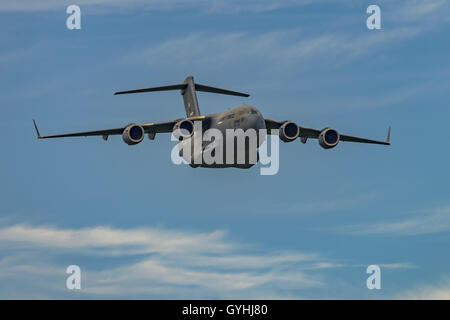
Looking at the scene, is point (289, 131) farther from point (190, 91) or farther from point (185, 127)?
point (190, 91)

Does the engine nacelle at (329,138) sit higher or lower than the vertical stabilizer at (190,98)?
lower

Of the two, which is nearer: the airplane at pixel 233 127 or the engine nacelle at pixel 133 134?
the airplane at pixel 233 127

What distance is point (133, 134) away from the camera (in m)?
37.1

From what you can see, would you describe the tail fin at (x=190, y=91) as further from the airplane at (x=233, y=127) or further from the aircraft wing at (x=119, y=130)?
the aircraft wing at (x=119, y=130)

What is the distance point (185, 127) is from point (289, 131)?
16.4 ft

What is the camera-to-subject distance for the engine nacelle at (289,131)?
Answer: 127ft

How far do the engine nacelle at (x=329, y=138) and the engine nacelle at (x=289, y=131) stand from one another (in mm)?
1443

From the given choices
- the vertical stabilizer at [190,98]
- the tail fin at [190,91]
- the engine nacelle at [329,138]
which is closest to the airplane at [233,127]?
the engine nacelle at [329,138]
